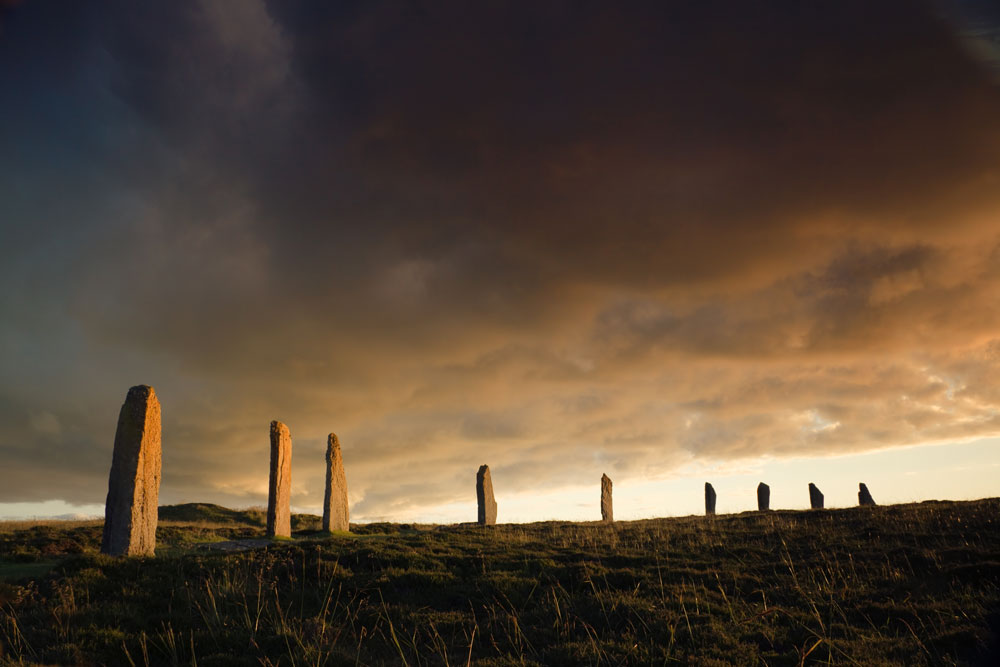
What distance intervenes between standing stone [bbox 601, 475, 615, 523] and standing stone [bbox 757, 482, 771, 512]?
8344 mm

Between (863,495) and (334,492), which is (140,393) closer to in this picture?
(334,492)

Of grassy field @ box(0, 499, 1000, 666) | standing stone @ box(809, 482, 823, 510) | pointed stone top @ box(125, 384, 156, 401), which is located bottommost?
grassy field @ box(0, 499, 1000, 666)

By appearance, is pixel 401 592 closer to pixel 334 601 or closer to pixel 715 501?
pixel 334 601

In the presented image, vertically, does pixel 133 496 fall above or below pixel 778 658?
above

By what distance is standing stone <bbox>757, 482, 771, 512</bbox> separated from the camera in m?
37.1

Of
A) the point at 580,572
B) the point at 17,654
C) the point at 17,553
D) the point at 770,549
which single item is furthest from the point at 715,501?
the point at 17,654

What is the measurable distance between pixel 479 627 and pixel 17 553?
665 inches

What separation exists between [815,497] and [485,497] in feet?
61.9

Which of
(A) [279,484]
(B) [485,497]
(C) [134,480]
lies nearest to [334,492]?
(A) [279,484]

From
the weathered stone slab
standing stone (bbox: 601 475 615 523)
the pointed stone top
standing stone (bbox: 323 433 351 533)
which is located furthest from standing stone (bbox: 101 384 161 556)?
the weathered stone slab

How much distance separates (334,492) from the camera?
96.4ft

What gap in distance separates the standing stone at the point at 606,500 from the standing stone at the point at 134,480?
25.4m

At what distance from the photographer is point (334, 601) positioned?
12.7m

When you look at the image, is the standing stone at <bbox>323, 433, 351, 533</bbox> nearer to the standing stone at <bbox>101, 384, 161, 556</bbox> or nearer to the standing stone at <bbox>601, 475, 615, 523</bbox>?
the standing stone at <bbox>101, 384, 161, 556</bbox>
